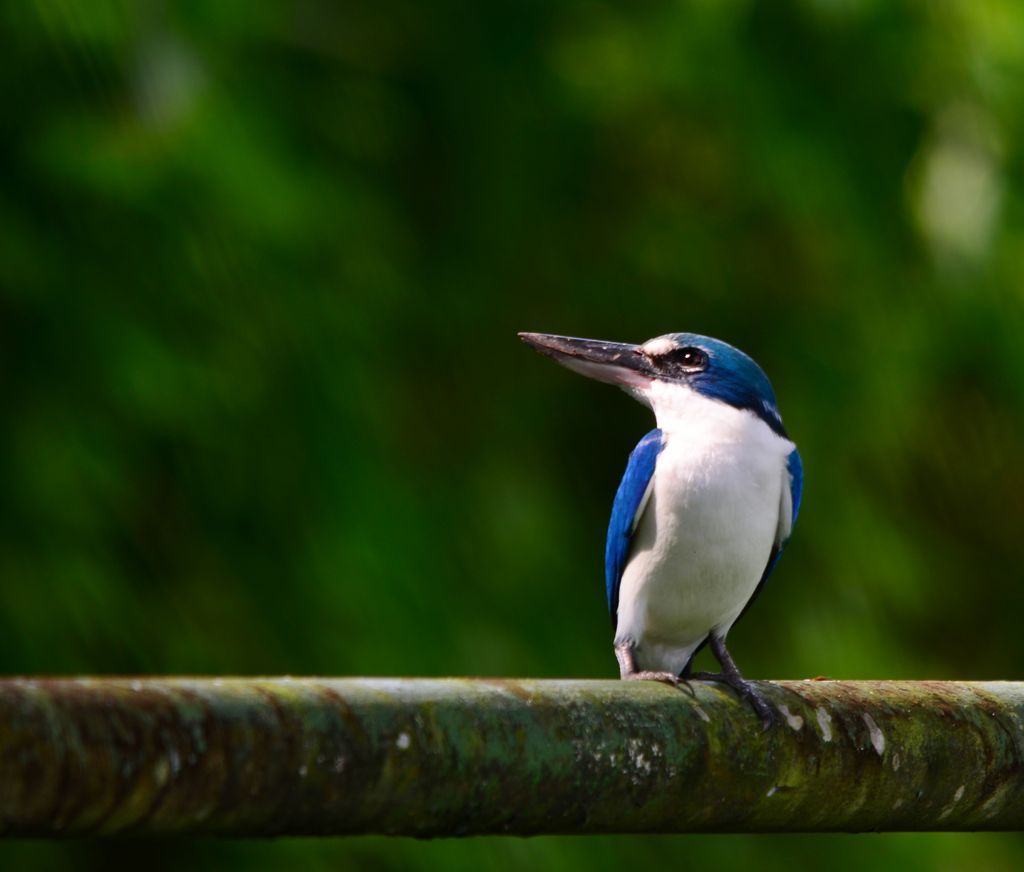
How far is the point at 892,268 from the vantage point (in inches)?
225

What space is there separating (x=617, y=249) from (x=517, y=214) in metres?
0.43

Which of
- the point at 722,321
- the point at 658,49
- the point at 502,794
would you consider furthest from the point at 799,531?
the point at 502,794

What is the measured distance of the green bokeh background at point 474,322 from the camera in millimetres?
4680

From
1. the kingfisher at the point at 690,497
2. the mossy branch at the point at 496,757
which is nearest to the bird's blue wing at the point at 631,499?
the kingfisher at the point at 690,497

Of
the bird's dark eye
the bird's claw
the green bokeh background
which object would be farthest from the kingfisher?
the green bokeh background

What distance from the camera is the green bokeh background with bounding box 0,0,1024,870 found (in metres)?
4.68

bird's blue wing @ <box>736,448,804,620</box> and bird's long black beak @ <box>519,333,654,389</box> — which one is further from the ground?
bird's long black beak @ <box>519,333,654,389</box>

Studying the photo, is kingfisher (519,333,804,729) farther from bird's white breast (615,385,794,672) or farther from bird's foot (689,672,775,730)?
bird's foot (689,672,775,730)

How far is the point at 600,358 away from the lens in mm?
3408

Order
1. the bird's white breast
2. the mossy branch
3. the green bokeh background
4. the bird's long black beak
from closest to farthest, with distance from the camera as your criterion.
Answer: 1. the mossy branch
2. the bird's white breast
3. the bird's long black beak
4. the green bokeh background

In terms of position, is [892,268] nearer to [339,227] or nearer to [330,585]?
[339,227]

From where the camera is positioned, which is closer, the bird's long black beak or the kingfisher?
the kingfisher

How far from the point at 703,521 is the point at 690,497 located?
0.06m

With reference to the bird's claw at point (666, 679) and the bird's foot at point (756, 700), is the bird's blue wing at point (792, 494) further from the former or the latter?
the bird's foot at point (756, 700)
